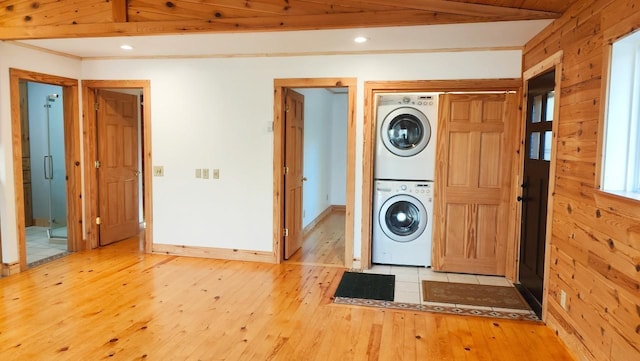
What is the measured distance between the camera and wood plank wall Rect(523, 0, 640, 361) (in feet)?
7.23

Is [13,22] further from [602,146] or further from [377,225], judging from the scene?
[602,146]

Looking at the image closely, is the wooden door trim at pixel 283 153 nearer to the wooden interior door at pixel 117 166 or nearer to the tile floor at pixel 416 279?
the tile floor at pixel 416 279

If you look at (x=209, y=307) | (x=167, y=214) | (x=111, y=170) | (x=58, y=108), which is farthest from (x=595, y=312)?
(x=58, y=108)

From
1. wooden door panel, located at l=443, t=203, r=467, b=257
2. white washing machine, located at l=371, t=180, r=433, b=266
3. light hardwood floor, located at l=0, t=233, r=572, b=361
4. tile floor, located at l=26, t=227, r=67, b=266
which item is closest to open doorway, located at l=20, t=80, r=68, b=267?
tile floor, located at l=26, t=227, r=67, b=266

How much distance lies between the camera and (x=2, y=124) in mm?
4113

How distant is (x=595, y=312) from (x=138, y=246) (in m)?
4.78

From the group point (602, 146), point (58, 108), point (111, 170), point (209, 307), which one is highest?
point (58, 108)

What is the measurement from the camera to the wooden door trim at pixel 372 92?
4.20 metres

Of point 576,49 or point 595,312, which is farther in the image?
point 576,49

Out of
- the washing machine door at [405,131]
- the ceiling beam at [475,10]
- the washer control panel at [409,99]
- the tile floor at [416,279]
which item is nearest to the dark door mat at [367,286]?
the tile floor at [416,279]

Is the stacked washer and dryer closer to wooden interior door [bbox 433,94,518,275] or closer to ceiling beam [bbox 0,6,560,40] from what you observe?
wooden interior door [bbox 433,94,518,275]

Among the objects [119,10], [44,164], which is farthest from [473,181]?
[44,164]

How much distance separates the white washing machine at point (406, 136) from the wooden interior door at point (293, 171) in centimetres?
98

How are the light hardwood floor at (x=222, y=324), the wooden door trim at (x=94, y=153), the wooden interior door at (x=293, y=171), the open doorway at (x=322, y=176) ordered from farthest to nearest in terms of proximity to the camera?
the open doorway at (x=322, y=176), the wooden door trim at (x=94, y=153), the wooden interior door at (x=293, y=171), the light hardwood floor at (x=222, y=324)
